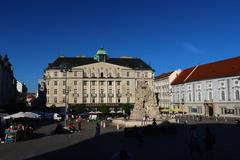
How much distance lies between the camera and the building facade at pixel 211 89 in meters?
66.5

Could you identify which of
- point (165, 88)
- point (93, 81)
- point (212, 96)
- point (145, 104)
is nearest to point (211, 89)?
point (212, 96)

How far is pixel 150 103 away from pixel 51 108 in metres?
46.7

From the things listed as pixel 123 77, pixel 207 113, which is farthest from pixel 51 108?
pixel 207 113

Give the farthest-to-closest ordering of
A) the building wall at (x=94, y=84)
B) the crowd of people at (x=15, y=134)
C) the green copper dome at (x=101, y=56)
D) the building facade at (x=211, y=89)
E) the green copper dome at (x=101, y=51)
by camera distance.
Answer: the green copper dome at (x=101, y=51) < the green copper dome at (x=101, y=56) < the building wall at (x=94, y=84) < the building facade at (x=211, y=89) < the crowd of people at (x=15, y=134)

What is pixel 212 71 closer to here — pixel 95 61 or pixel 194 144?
pixel 95 61

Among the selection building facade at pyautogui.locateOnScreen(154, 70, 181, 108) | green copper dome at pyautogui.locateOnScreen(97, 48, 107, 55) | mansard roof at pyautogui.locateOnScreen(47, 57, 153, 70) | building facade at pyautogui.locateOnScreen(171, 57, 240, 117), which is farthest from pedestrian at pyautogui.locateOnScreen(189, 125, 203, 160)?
green copper dome at pyautogui.locateOnScreen(97, 48, 107, 55)

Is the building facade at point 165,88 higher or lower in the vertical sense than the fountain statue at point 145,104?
higher

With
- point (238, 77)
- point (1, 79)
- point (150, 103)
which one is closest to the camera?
point (150, 103)

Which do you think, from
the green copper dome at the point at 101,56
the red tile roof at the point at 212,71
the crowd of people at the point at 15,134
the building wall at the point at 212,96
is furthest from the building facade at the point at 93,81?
the crowd of people at the point at 15,134

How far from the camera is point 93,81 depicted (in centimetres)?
9562

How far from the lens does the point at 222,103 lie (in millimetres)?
69688

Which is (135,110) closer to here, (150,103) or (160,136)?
(150,103)

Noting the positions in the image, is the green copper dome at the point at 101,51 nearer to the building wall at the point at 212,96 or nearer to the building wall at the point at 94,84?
the building wall at the point at 94,84

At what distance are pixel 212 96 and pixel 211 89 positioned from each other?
1675 millimetres
